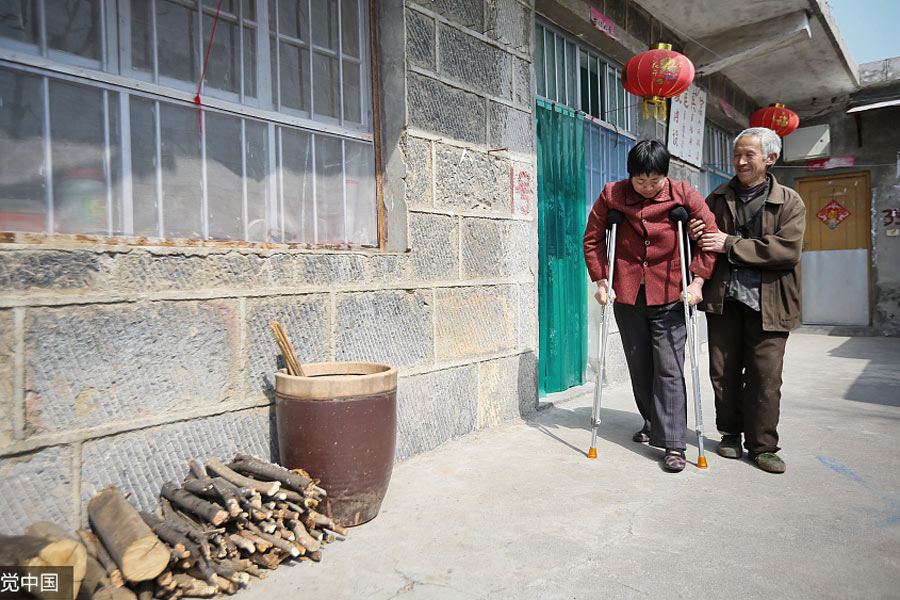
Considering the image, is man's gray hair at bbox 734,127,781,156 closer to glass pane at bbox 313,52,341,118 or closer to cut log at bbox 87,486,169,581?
glass pane at bbox 313,52,341,118

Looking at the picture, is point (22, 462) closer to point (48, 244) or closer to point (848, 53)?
point (48, 244)

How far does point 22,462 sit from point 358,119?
7.89 feet

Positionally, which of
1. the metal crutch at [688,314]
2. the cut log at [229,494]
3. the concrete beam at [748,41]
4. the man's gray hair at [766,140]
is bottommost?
the cut log at [229,494]

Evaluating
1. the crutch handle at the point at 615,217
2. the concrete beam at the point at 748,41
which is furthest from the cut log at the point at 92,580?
the concrete beam at the point at 748,41

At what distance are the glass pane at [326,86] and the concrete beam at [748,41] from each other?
5.58m

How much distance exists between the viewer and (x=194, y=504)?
2338 millimetres

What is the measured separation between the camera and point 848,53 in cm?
888

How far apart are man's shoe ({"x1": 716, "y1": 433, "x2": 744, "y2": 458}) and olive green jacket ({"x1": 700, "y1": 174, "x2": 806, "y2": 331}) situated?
28.4 inches

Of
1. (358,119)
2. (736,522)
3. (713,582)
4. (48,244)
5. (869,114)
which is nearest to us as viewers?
(713,582)

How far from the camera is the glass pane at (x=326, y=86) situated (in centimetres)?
343

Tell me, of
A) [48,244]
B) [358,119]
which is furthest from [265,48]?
[48,244]

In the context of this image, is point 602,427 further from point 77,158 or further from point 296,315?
point 77,158

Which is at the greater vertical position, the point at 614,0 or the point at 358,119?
the point at 614,0

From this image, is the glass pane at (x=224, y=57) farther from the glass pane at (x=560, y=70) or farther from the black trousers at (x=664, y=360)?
the glass pane at (x=560, y=70)
